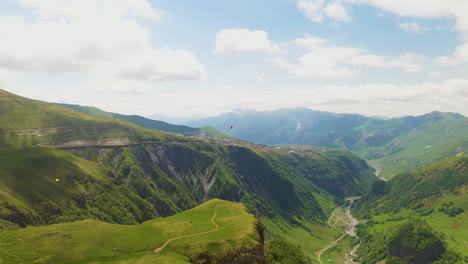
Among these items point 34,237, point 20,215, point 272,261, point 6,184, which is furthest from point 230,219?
point 6,184

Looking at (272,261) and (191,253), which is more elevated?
(191,253)

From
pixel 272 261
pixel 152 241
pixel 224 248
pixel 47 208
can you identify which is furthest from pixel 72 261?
pixel 47 208

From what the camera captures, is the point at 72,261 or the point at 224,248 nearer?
the point at 72,261

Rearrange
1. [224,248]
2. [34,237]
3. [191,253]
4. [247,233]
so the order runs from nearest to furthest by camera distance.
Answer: [34,237] < [191,253] < [224,248] < [247,233]

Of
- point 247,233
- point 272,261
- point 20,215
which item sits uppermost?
point 247,233

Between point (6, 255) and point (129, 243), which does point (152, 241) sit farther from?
point (6, 255)

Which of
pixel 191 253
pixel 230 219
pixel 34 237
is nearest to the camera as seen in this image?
pixel 34 237
